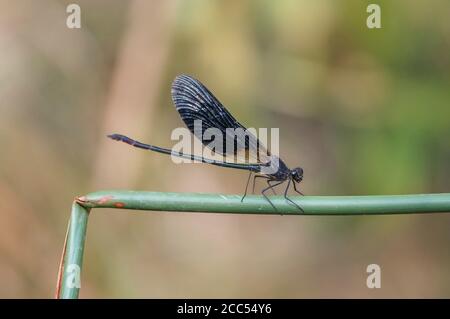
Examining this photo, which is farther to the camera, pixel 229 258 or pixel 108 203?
pixel 229 258

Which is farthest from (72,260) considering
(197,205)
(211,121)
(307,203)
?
(211,121)

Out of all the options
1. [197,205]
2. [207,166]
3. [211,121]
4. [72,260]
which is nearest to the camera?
[72,260]

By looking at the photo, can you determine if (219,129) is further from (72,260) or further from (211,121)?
(72,260)

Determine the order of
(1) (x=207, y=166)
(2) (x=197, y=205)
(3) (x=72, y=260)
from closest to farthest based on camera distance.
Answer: (3) (x=72, y=260), (2) (x=197, y=205), (1) (x=207, y=166)

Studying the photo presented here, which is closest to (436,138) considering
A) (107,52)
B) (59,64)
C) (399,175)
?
(399,175)

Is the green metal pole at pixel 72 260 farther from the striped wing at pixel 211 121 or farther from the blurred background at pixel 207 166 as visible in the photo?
the blurred background at pixel 207 166

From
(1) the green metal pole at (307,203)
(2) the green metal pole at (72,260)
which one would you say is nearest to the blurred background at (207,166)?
(1) the green metal pole at (307,203)

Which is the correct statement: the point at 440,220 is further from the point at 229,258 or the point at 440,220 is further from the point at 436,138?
the point at 229,258

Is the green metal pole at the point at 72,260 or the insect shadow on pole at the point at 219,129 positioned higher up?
the insect shadow on pole at the point at 219,129
